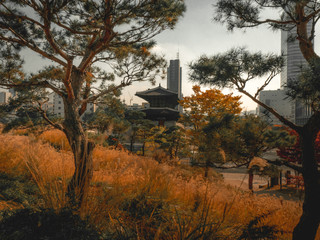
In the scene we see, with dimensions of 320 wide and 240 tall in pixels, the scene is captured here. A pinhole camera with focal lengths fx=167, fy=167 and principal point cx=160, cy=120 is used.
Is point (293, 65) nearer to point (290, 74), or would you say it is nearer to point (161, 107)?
point (290, 74)

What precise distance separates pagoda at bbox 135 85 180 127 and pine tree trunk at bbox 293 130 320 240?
16395mm

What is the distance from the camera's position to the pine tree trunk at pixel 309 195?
1.58 m

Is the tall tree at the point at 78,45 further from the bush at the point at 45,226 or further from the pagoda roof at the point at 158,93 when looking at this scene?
the pagoda roof at the point at 158,93

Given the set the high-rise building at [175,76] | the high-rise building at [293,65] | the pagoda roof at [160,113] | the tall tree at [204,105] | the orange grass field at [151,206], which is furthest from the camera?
the high-rise building at [175,76]

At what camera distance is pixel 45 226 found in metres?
1.35

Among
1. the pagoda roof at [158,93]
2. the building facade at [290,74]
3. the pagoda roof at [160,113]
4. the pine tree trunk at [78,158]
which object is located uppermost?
the pagoda roof at [158,93]

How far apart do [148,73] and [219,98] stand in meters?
8.61

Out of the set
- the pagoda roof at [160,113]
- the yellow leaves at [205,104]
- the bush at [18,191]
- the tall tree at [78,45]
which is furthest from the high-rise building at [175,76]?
the bush at [18,191]

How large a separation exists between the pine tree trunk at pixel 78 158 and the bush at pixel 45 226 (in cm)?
20

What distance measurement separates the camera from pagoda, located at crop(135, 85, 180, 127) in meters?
18.6

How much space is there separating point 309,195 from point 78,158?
101 inches

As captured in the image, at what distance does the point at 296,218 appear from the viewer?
231 centimetres

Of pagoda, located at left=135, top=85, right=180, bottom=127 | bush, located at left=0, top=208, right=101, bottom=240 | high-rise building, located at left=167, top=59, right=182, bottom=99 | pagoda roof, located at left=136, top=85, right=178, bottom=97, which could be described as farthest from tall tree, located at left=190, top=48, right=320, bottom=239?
high-rise building, located at left=167, top=59, right=182, bottom=99

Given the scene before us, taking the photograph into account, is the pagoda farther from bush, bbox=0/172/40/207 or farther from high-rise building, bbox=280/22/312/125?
bush, bbox=0/172/40/207
